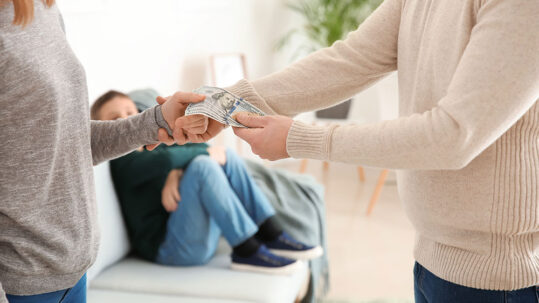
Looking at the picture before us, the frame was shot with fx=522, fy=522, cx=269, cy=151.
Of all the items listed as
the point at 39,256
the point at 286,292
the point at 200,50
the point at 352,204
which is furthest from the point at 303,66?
the point at 352,204

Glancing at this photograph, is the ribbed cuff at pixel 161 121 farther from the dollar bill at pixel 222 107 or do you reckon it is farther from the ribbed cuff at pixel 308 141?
the ribbed cuff at pixel 308 141

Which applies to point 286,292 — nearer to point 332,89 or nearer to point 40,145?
point 332,89

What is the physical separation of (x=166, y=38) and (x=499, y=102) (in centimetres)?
257

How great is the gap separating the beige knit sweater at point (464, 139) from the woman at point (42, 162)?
1.29 feet

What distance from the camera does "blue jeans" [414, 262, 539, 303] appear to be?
3.00ft

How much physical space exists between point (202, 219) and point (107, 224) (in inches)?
14.0

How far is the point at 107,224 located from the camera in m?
1.89

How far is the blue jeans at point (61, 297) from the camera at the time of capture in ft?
2.93

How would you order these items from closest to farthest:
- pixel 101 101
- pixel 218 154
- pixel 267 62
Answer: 1. pixel 101 101
2. pixel 218 154
3. pixel 267 62

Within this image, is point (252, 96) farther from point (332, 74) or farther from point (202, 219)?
point (202, 219)

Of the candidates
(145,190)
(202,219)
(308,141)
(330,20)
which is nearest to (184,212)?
(202,219)

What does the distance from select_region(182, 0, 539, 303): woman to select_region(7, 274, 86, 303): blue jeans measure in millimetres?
437

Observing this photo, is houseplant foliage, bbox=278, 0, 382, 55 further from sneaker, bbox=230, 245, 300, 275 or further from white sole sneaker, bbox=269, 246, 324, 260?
sneaker, bbox=230, 245, 300, 275

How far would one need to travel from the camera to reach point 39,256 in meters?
0.88
